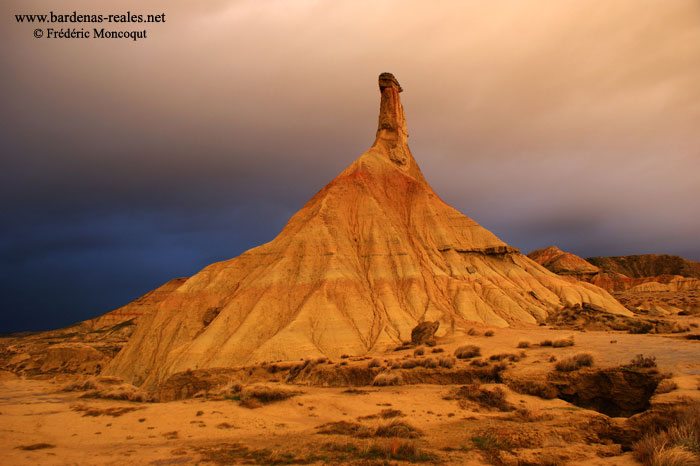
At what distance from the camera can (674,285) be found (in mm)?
102500

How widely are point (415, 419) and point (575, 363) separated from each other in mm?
8310

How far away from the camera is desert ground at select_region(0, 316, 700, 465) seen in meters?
9.80

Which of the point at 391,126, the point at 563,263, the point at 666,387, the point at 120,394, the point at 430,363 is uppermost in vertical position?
the point at 391,126

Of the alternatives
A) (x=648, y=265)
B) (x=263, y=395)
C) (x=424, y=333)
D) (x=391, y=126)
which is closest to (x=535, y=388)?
(x=263, y=395)

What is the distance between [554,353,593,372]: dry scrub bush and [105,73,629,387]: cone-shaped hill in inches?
752

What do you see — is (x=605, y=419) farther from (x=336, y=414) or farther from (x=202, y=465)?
(x=202, y=465)

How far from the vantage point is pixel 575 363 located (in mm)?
16594

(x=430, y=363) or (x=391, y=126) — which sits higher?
(x=391, y=126)

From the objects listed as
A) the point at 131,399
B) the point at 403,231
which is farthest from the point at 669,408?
the point at 403,231

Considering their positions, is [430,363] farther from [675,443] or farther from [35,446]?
[35,446]

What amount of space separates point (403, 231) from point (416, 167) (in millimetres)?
20435

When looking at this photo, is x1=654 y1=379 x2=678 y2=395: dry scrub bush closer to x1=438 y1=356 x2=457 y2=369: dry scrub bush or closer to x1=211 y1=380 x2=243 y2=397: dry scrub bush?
x1=438 y1=356 x2=457 y2=369: dry scrub bush

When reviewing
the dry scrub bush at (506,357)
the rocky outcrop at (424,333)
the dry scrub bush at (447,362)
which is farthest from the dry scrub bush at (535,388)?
the rocky outcrop at (424,333)

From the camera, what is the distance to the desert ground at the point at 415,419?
32.2ft
